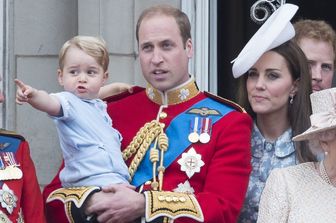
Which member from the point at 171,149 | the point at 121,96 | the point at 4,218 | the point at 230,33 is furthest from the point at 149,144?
the point at 230,33

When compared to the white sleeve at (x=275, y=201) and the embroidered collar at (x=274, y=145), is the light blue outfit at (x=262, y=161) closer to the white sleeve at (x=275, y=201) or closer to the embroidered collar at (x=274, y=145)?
the embroidered collar at (x=274, y=145)

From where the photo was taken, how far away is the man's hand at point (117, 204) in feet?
13.7

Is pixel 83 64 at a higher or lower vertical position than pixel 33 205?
higher

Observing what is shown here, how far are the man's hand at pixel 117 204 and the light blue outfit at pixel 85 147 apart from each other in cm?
6

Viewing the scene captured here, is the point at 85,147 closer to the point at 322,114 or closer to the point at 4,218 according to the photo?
the point at 4,218

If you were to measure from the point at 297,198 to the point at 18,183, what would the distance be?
102 centimetres

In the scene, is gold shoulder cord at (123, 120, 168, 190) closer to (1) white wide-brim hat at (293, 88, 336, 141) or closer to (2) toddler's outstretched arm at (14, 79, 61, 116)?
(2) toddler's outstretched arm at (14, 79, 61, 116)

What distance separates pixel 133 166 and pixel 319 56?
1016 millimetres

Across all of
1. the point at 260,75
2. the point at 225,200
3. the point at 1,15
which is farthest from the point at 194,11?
the point at 225,200

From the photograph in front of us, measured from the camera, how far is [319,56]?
16.1 feet

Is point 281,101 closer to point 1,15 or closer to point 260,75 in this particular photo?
point 260,75

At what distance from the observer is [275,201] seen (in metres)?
4.19

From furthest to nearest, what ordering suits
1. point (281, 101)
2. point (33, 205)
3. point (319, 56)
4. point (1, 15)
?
1. point (1, 15)
2. point (319, 56)
3. point (281, 101)
4. point (33, 205)

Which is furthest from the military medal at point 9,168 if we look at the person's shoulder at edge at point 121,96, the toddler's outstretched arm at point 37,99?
the person's shoulder at edge at point 121,96
